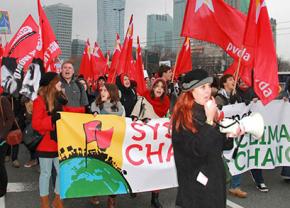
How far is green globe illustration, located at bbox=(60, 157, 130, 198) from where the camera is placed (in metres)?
4.90

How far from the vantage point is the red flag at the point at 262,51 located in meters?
5.70

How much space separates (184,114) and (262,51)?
10.8 feet

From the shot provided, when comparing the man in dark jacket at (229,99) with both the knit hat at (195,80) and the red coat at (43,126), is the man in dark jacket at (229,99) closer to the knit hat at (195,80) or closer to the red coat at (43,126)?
the red coat at (43,126)

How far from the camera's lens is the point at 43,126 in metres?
4.91

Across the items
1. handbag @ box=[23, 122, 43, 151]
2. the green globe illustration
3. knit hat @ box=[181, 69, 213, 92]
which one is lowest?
the green globe illustration

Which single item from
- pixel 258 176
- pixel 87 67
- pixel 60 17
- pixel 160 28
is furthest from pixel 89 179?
pixel 160 28

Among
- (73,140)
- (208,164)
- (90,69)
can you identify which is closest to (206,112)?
(208,164)

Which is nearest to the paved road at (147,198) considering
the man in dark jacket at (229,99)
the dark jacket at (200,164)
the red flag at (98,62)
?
the man in dark jacket at (229,99)

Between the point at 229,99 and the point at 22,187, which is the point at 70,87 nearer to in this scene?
the point at 22,187

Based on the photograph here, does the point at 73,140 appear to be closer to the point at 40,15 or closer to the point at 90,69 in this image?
the point at 40,15

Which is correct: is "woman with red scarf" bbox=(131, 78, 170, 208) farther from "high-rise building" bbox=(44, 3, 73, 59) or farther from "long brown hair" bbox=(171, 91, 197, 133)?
"high-rise building" bbox=(44, 3, 73, 59)

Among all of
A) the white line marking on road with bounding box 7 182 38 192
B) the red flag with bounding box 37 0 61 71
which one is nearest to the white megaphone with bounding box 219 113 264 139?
the white line marking on road with bounding box 7 182 38 192

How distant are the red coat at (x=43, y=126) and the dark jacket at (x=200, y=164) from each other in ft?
7.65

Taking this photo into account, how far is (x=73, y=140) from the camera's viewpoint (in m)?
4.99
